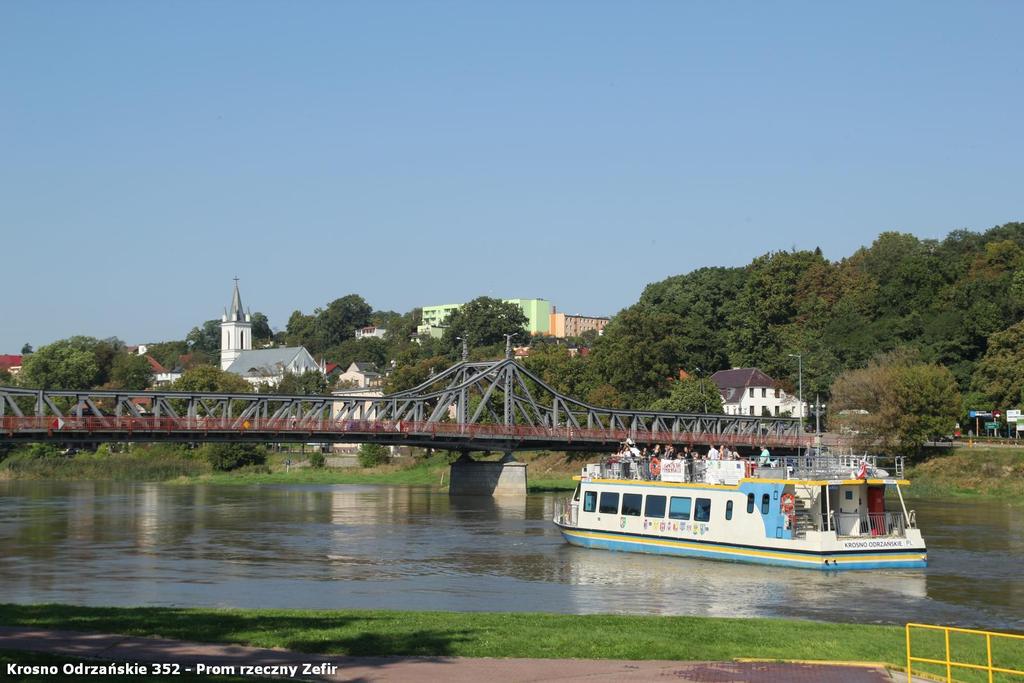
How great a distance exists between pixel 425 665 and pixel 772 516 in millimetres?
25680

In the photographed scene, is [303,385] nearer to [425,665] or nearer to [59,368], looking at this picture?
[59,368]

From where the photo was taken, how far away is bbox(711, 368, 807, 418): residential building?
466ft

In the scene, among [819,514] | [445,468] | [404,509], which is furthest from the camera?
[445,468]

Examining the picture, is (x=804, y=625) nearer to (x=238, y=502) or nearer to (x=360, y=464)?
(x=238, y=502)

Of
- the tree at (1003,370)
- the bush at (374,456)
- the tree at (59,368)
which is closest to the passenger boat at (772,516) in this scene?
the tree at (1003,370)

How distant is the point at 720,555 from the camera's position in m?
45.8

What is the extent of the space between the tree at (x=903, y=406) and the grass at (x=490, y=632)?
6767 centimetres

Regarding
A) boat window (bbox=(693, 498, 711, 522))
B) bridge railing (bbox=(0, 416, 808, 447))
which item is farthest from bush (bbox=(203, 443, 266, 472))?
boat window (bbox=(693, 498, 711, 522))

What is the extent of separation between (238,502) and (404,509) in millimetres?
14529

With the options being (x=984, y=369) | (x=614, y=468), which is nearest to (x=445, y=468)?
(x=984, y=369)

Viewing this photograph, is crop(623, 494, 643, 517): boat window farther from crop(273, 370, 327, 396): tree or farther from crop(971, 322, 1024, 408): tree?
crop(273, 370, 327, 396): tree

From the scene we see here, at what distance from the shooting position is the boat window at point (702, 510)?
1842 inches

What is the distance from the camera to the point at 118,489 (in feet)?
338

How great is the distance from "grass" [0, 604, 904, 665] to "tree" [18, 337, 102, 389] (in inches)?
5983
